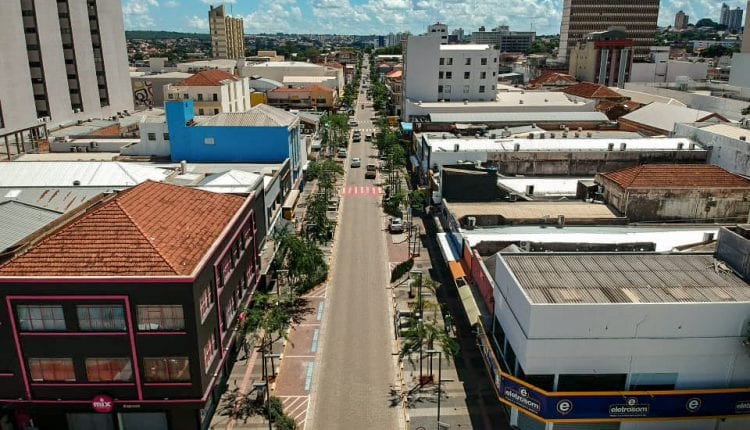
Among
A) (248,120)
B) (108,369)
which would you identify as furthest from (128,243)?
(248,120)

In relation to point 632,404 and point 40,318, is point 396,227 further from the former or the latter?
point 40,318

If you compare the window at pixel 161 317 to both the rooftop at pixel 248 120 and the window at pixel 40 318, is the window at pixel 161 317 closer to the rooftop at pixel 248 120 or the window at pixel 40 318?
the window at pixel 40 318

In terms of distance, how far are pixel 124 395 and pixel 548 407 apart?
23.4 meters

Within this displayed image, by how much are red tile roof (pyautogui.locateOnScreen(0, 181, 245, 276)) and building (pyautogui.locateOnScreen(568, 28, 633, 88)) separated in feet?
495

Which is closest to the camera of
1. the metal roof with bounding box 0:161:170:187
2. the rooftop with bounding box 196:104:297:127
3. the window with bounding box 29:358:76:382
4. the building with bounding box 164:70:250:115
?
the window with bounding box 29:358:76:382

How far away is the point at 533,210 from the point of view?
5166 centimetres

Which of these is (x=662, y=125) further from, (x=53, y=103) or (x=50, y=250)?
(x=53, y=103)

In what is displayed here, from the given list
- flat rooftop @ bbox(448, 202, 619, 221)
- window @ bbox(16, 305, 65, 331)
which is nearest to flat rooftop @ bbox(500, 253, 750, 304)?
flat rooftop @ bbox(448, 202, 619, 221)

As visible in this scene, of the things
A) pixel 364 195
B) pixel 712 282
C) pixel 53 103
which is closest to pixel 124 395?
pixel 712 282

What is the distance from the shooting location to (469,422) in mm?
34750

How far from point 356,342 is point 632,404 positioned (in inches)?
810

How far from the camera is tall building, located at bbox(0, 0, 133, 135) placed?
84.9 metres

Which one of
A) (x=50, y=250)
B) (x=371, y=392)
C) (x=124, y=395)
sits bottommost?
(x=371, y=392)

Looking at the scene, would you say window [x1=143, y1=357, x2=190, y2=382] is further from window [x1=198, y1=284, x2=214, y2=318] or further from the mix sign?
the mix sign
